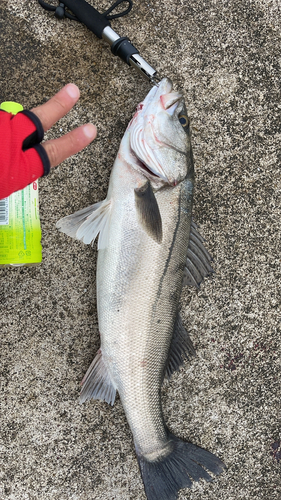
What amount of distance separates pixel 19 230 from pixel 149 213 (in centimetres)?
65

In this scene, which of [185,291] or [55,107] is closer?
[55,107]

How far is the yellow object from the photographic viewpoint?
1.71 metres

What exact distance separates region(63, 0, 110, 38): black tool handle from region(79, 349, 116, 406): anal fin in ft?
5.80

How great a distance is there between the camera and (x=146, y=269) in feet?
5.49

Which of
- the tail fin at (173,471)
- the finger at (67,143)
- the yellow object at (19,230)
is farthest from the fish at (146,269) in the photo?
the finger at (67,143)

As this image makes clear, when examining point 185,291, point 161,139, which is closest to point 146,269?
point 185,291

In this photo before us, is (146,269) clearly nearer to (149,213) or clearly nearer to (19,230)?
(149,213)

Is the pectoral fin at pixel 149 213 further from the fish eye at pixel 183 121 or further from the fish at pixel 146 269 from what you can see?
the fish eye at pixel 183 121

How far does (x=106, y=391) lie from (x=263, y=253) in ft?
3.96

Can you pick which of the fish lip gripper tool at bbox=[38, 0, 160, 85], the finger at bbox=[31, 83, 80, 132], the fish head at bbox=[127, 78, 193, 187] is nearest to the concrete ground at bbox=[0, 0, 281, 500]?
the fish lip gripper tool at bbox=[38, 0, 160, 85]

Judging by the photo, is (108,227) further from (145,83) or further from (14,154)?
(145,83)

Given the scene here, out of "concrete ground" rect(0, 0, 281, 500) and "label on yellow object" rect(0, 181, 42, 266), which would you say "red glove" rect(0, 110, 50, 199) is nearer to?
"label on yellow object" rect(0, 181, 42, 266)

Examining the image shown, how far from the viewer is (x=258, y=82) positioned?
2148 mm

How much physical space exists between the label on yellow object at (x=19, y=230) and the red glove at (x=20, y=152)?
1.14 feet
